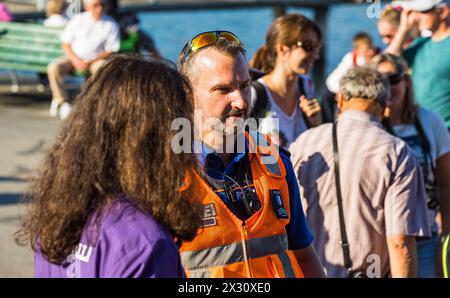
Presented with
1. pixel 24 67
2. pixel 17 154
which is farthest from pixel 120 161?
pixel 24 67

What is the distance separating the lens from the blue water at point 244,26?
796 inches

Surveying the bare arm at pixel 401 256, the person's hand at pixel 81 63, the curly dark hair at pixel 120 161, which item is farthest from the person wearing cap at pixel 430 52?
the person's hand at pixel 81 63

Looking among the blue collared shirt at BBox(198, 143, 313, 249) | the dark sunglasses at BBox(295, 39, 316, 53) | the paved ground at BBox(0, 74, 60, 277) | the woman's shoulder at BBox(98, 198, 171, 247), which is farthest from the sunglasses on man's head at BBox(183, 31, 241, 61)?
the paved ground at BBox(0, 74, 60, 277)

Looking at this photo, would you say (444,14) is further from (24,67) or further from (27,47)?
(27,47)

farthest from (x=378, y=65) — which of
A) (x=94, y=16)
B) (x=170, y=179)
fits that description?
(x=94, y=16)

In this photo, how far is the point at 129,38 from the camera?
37.6 ft

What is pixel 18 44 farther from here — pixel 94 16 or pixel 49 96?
pixel 94 16

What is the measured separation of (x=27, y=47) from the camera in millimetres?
11992

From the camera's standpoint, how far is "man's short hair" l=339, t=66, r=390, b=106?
423 centimetres

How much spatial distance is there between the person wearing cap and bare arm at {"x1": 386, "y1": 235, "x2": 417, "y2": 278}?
6.48 ft

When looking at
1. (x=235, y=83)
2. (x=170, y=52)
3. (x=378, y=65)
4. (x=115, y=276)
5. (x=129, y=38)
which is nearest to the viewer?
(x=115, y=276)

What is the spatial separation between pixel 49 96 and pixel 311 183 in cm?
845

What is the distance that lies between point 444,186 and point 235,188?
2043 millimetres

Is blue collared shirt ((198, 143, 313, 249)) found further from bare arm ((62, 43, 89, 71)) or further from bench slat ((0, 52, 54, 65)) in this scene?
bench slat ((0, 52, 54, 65))
